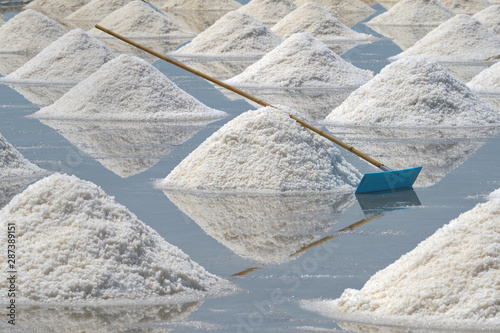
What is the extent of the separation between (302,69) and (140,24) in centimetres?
1127

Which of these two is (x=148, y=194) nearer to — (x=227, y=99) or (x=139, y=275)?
(x=139, y=275)

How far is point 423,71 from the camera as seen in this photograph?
42.6 feet

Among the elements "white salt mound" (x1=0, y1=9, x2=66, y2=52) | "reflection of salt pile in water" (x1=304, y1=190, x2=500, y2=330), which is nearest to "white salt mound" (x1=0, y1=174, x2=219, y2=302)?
"reflection of salt pile in water" (x1=304, y1=190, x2=500, y2=330)

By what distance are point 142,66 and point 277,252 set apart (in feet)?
22.5

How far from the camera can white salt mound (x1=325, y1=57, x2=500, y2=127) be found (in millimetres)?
12867

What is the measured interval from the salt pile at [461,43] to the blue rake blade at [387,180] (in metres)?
11.6

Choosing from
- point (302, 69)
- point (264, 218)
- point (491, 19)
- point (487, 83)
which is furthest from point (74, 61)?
point (491, 19)

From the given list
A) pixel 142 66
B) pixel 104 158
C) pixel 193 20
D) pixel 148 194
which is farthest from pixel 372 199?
pixel 193 20

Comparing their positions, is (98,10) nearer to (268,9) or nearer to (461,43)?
(268,9)

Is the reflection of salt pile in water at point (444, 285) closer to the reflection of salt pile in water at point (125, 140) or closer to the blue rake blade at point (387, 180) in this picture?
the blue rake blade at point (387, 180)

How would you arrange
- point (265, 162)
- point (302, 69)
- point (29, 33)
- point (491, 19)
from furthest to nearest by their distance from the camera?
point (491, 19) < point (29, 33) < point (302, 69) < point (265, 162)

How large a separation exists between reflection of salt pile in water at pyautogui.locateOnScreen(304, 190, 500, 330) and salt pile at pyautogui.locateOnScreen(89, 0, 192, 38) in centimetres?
2170

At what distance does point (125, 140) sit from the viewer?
11.9 metres

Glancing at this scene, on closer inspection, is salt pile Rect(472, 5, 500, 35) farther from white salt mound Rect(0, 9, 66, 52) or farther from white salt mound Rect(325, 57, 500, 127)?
white salt mound Rect(325, 57, 500, 127)
